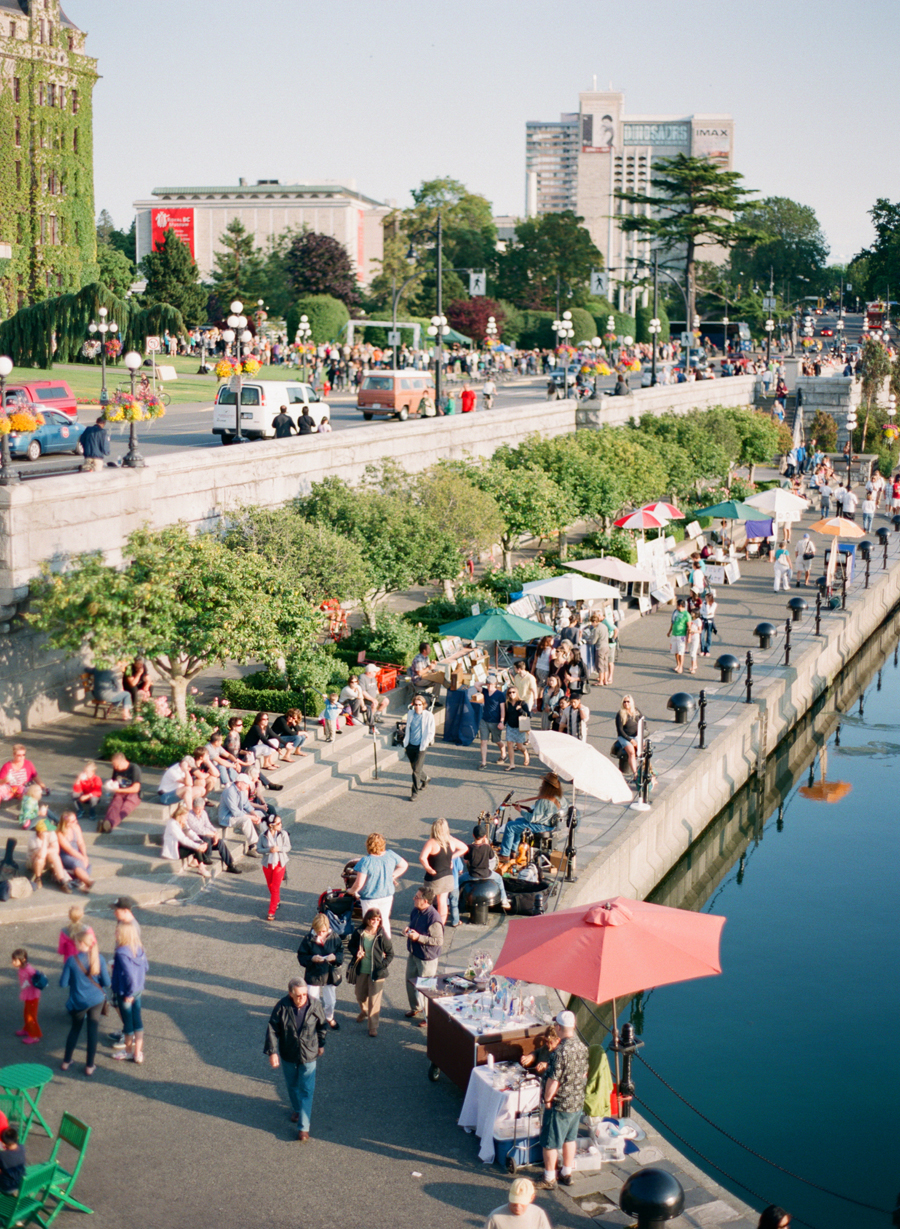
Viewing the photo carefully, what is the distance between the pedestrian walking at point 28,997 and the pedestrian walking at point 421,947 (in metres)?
3.27

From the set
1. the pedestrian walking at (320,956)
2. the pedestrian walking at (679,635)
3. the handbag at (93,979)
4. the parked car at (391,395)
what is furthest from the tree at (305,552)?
the parked car at (391,395)

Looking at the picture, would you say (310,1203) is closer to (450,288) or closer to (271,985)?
(271,985)

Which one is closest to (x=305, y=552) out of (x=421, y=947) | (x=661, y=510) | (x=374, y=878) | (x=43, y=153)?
(x=374, y=878)

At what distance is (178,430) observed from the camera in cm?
3822

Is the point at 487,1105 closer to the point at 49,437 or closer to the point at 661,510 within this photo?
the point at 661,510

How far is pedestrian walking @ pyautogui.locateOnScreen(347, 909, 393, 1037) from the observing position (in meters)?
11.6

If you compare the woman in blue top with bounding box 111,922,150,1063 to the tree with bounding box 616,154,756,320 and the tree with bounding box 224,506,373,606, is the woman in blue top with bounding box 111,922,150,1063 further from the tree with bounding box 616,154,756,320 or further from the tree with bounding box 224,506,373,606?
the tree with bounding box 616,154,756,320

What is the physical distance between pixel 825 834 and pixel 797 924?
4119mm

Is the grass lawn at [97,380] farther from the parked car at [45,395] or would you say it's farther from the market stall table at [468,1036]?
the market stall table at [468,1036]

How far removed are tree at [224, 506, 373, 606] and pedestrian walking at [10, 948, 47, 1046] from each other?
1049 centimetres

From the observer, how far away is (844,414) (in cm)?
6538

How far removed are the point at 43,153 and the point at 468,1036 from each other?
61473mm

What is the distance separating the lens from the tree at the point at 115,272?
7188cm

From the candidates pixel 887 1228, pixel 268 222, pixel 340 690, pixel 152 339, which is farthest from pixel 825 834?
pixel 268 222
